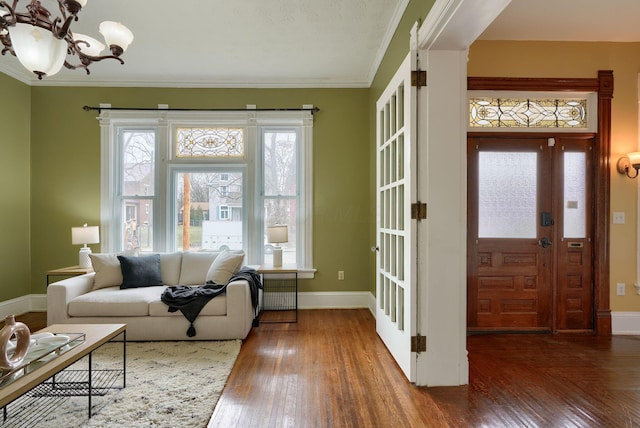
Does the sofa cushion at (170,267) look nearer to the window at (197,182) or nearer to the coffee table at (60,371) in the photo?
the window at (197,182)

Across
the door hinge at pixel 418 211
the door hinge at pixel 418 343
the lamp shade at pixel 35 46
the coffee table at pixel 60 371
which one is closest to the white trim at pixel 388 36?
the door hinge at pixel 418 211

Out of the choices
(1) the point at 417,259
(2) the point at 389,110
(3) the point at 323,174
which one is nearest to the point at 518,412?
(1) the point at 417,259

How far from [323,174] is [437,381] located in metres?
2.75

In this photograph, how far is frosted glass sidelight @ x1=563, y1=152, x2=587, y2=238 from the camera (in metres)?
3.39

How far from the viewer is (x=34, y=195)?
4.17 m

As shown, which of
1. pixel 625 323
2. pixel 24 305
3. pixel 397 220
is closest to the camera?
pixel 397 220

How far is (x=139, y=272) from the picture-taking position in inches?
139

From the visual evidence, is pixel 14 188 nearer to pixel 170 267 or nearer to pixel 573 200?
pixel 170 267

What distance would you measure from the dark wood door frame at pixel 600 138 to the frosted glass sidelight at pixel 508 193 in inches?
25.6

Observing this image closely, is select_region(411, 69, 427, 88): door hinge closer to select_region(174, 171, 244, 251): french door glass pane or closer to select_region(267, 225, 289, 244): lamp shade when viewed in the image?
select_region(267, 225, 289, 244): lamp shade

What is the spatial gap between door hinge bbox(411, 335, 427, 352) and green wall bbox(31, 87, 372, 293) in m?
1.98

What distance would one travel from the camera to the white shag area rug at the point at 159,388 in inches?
75.2

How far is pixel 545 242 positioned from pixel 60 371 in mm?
4165

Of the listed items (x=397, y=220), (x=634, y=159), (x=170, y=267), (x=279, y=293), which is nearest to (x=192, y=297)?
(x=170, y=267)
